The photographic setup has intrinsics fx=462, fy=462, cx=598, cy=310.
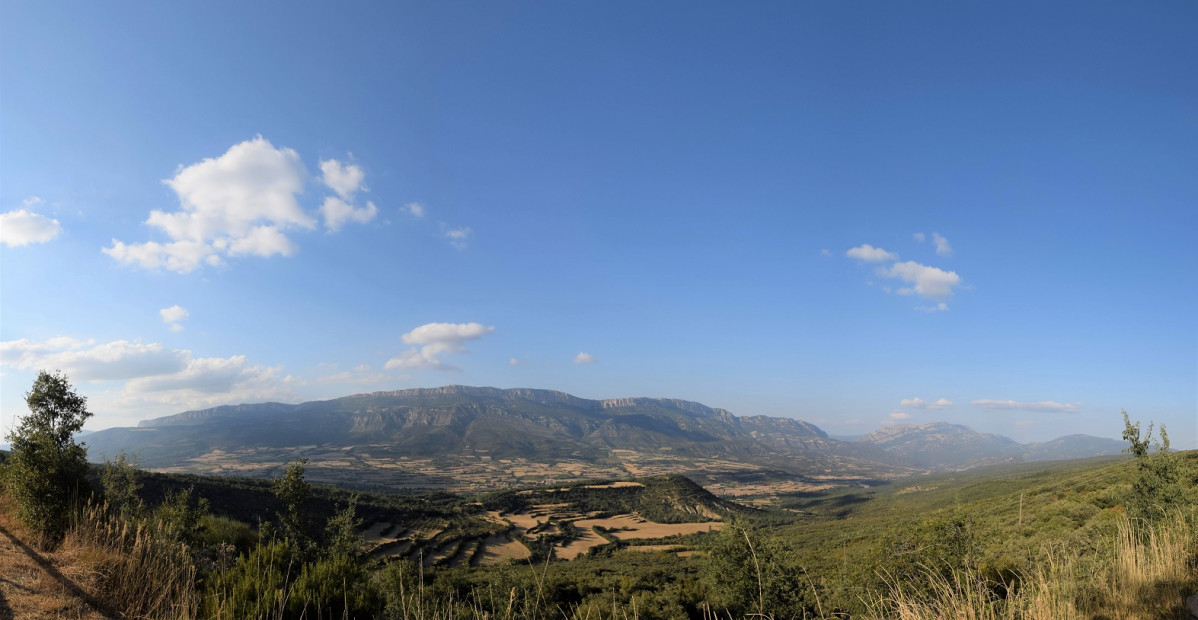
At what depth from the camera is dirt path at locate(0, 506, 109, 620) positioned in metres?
6.03

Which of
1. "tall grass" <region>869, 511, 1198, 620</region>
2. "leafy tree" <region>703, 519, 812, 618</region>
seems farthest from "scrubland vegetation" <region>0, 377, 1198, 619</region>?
"leafy tree" <region>703, 519, 812, 618</region>

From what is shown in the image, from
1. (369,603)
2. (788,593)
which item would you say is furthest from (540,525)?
(369,603)

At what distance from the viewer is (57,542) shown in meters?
8.77

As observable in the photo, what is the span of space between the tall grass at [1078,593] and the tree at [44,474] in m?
14.1

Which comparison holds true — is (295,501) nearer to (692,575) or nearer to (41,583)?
(41,583)

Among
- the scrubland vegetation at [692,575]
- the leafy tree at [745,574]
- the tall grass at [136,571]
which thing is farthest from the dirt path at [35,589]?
the leafy tree at [745,574]

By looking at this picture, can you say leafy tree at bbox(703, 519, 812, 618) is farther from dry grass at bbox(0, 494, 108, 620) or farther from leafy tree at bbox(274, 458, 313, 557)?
leafy tree at bbox(274, 458, 313, 557)

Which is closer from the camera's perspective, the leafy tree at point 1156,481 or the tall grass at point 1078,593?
the tall grass at point 1078,593

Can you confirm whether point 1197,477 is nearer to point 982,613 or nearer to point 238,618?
point 982,613

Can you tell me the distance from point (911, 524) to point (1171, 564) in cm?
2760

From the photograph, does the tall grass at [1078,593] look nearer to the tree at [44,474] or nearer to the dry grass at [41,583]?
the dry grass at [41,583]

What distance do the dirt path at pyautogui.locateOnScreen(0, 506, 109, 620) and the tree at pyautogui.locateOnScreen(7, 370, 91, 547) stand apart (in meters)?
1.05

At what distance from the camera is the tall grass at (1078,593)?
411 cm

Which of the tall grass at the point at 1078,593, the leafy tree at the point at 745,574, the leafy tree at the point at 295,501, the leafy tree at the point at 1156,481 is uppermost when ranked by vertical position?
the tall grass at the point at 1078,593
